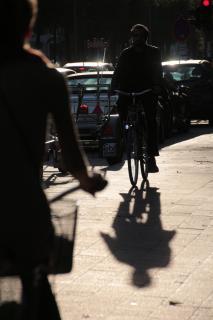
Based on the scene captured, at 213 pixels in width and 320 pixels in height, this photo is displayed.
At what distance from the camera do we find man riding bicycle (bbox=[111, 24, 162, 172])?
42.6ft

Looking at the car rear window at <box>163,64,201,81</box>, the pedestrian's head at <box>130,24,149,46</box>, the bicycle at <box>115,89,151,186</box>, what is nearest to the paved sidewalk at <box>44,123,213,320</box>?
the bicycle at <box>115,89,151,186</box>

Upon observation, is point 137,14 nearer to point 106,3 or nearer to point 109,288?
point 106,3

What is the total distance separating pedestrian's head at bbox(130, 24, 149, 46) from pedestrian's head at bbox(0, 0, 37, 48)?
9448mm

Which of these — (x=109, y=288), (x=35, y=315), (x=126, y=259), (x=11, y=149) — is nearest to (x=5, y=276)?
(x=35, y=315)

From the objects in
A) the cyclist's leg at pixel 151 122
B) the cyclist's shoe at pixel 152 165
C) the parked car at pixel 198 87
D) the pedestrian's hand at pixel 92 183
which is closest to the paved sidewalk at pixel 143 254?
the cyclist's shoe at pixel 152 165

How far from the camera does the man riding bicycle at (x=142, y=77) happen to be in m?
13.0

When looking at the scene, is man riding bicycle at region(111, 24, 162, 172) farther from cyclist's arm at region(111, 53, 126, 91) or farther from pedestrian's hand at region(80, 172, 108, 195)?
pedestrian's hand at region(80, 172, 108, 195)

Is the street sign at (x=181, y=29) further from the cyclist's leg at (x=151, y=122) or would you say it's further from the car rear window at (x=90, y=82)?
the cyclist's leg at (x=151, y=122)

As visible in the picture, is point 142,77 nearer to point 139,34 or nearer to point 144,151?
point 139,34

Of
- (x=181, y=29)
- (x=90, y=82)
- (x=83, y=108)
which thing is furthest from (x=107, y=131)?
(x=181, y=29)

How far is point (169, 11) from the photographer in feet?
294

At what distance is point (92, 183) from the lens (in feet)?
13.1

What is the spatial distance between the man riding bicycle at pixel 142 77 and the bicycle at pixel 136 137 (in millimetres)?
122

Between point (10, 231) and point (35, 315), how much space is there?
387 mm
